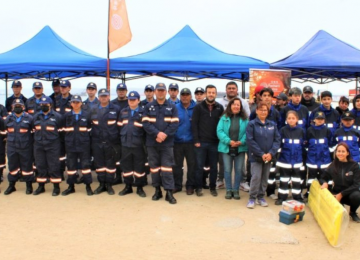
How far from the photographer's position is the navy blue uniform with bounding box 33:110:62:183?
16.9 ft

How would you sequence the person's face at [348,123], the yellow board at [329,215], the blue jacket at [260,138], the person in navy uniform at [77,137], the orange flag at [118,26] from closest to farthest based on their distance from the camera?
the yellow board at [329,215], the blue jacket at [260,138], the person's face at [348,123], the person in navy uniform at [77,137], the orange flag at [118,26]

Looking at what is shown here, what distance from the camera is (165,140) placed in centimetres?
495

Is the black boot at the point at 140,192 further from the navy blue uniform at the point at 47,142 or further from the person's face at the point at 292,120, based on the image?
the person's face at the point at 292,120

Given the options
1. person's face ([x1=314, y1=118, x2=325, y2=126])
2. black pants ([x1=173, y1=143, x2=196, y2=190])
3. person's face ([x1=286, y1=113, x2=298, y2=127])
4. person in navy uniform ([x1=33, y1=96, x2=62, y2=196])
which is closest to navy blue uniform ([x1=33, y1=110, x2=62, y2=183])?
person in navy uniform ([x1=33, y1=96, x2=62, y2=196])

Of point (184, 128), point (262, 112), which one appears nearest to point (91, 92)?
point (184, 128)

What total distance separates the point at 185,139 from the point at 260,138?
4.19 feet

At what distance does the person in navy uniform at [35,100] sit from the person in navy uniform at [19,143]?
1.93 ft

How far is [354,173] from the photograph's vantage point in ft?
13.8

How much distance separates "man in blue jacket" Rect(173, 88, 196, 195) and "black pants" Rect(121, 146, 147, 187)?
0.61 meters

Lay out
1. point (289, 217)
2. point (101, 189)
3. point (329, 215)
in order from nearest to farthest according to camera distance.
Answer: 1. point (329, 215)
2. point (289, 217)
3. point (101, 189)

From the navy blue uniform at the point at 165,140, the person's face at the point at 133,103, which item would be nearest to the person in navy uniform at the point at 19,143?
the person's face at the point at 133,103

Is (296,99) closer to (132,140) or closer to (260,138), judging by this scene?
(260,138)

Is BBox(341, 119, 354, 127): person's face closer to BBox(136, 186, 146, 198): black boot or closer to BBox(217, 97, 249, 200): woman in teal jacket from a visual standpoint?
BBox(217, 97, 249, 200): woman in teal jacket

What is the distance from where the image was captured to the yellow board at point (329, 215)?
11.2ft
